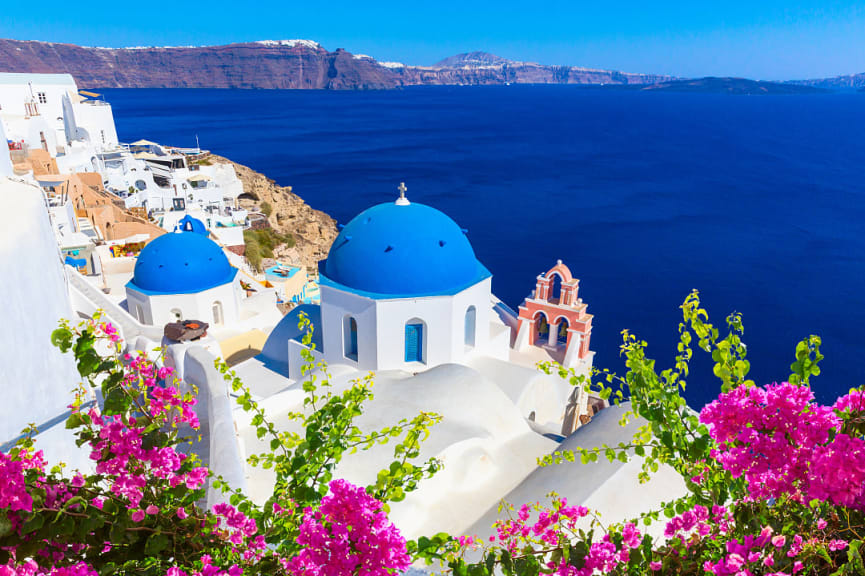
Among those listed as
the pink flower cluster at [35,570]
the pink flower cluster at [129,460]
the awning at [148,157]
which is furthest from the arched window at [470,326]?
the awning at [148,157]

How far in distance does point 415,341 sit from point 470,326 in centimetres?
162

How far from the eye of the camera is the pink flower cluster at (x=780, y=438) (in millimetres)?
2809

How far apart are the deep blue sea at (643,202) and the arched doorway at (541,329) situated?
1065cm

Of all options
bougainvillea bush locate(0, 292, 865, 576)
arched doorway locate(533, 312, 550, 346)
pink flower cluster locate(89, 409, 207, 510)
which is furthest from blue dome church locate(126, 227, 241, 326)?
pink flower cluster locate(89, 409, 207, 510)

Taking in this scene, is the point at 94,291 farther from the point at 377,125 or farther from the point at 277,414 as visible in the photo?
the point at 377,125

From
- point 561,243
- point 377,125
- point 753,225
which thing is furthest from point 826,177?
point 377,125

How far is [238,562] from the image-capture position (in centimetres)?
309

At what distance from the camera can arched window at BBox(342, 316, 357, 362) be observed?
13312mm

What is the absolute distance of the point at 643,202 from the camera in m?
59.3

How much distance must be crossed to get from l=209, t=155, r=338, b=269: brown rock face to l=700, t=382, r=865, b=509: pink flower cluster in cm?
4093

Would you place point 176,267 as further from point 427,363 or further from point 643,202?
point 643,202

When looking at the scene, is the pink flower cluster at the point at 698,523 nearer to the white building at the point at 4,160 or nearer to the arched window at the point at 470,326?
the white building at the point at 4,160

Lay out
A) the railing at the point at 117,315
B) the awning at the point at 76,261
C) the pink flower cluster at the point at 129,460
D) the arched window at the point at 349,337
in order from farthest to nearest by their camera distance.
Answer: the awning at the point at 76,261, the railing at the point at 117,315, the arched window at the point at 349,337, the pink flower cluster at the point at 129,460

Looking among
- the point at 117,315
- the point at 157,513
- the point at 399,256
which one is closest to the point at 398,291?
the point at 399,256
